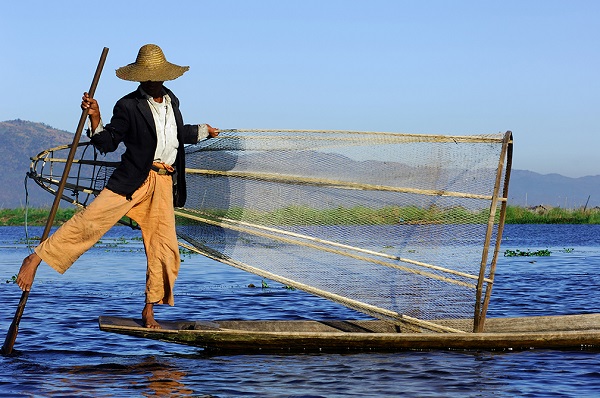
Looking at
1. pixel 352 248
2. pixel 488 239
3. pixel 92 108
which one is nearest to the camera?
pixel 92 108

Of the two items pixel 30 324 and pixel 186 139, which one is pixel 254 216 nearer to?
pixel 186 139

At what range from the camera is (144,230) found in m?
7.52

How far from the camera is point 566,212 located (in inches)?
1727

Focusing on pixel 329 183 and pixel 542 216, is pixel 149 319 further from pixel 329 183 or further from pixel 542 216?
pixel 542 216

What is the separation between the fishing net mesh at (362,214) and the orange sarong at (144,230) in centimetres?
61

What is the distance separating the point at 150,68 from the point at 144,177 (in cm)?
83

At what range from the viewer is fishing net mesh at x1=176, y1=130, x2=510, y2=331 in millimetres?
7508

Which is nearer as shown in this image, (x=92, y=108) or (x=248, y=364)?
(x=92, y=108)

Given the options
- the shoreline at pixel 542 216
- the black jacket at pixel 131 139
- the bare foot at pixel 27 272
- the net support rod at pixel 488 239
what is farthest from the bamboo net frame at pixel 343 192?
the shoreline at pixel 542 216

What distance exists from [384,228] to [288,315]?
12.1 feet

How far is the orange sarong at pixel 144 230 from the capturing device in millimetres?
7289

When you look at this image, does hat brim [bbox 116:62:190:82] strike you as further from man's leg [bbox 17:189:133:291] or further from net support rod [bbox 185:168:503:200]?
net support rod [bbox 185:168:503:200]

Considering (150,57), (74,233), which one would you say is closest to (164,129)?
(150,57)

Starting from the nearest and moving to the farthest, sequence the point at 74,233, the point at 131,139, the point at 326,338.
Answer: the point at 131,139, the point at 74,233, the point at 326,338
